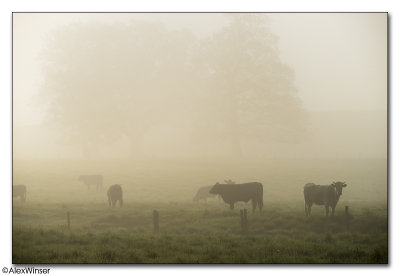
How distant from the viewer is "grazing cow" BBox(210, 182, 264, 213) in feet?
63.0

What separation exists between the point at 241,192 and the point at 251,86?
19.4 ft

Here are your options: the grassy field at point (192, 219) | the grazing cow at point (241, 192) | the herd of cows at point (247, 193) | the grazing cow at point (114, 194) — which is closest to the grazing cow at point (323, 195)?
the herd of cows at point (247, 193)

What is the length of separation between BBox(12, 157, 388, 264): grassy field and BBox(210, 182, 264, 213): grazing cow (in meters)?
0.45

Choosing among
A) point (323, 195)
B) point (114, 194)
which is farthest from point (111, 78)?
point (323, 195)

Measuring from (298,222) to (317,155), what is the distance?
6.10 m

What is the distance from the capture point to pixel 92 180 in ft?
74.9

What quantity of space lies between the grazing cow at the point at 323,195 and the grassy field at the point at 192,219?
41cm

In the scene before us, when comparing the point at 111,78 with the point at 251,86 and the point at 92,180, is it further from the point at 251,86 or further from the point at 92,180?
the point at 251,86

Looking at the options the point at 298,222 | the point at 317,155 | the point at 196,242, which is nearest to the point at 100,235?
the point at 196,242

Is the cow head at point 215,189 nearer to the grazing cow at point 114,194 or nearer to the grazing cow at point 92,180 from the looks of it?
the grazing cow at point 114,194

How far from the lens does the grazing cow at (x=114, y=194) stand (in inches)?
Result: 803

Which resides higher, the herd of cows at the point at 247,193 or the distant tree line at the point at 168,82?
the distant tree line at the point at 168,82

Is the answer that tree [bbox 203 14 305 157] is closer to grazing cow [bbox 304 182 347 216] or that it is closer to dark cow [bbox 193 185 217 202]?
dark cow [bbox 193 185 217 202]
